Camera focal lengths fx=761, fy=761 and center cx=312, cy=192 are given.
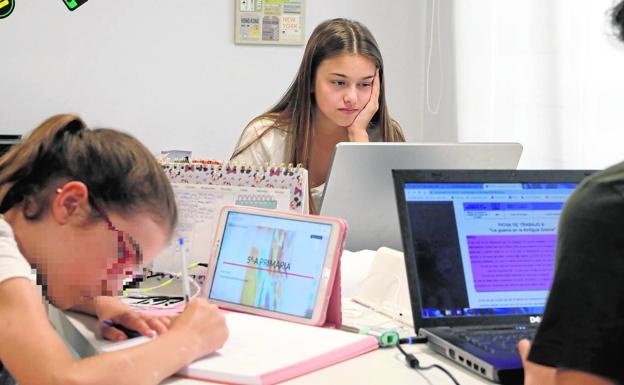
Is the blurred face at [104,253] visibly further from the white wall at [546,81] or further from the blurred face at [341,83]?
the blurred face at [341,83]

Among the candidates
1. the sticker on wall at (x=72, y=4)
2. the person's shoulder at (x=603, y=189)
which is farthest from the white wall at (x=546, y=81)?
the sticker on wall at (x=72, y=4)

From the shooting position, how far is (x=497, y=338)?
1.15 meters

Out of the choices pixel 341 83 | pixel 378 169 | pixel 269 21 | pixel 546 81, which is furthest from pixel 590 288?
pixel 269 21

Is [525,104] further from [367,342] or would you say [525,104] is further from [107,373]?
[107,373]

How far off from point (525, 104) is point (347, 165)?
902 millimetres

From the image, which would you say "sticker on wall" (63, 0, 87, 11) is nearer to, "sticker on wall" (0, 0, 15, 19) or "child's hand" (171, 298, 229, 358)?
"sticker on wall" (0, 0, 15, 19)

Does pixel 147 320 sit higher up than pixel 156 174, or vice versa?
pixel 156 174

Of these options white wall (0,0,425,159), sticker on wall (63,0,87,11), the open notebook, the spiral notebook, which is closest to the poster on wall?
white wall (0,0,425,159)

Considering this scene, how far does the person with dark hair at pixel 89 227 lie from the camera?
1026 millimetres

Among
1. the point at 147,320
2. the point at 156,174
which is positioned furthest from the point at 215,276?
the point at 156,174

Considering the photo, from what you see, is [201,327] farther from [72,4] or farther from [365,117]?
[72,4]

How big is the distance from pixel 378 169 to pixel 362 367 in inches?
23.2

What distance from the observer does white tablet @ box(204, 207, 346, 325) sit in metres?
1.32

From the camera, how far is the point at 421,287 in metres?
1.20
